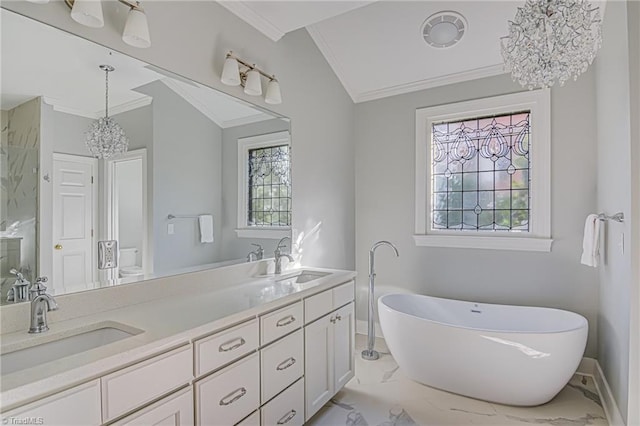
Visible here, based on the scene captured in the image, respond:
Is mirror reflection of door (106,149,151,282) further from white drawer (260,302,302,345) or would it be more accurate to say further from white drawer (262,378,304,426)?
white drawer (262,378,304,426)

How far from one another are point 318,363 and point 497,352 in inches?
45.0

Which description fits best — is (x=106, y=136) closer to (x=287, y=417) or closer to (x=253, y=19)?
(x=253, y=19)

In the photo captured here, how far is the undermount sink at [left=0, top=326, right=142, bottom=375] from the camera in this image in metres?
1.15

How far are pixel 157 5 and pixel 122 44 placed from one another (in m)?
0.32

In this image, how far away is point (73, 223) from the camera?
1.52 m

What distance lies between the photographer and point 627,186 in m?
1.84

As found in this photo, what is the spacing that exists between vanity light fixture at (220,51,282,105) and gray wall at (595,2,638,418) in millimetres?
2020

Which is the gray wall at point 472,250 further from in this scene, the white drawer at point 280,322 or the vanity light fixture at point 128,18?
the vanity light fixture at point 128,18

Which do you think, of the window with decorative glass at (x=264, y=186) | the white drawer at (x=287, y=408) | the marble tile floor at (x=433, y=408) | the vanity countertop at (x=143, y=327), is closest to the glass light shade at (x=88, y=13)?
the window with decorative glass at (x=264, y=186)

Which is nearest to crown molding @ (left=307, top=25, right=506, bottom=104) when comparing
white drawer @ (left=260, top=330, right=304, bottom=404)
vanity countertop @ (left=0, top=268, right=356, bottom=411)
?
vanity countertop @ (left=0, top=268, right=356, bottom=411)

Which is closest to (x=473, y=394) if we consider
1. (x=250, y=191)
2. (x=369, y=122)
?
(x=250, y=191)

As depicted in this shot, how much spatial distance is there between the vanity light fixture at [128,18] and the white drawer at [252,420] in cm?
182

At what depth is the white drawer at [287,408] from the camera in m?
1.75

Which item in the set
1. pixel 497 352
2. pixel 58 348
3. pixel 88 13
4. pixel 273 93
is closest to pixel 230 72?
pixel 273 93
